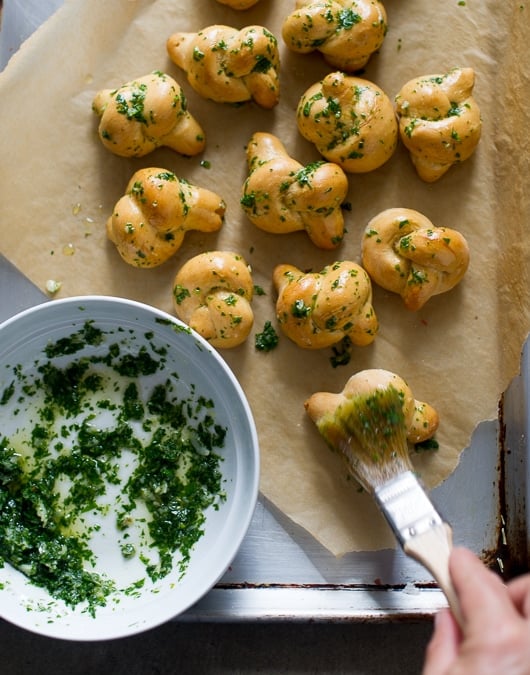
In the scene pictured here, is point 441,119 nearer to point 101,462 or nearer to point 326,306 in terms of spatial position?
point 326,306

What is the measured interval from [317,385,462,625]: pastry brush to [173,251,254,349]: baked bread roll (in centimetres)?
29

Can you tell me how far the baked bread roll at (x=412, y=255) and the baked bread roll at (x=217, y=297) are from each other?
1.00 feet

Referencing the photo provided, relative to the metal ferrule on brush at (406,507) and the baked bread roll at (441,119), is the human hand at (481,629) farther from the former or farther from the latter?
the baked bread roll at (441,119)

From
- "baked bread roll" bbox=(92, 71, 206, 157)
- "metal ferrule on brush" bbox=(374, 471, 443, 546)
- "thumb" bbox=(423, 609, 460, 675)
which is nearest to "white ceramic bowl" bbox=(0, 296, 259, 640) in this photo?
"metal ferrule on brush" bbox=(374, 471, 443, 546)

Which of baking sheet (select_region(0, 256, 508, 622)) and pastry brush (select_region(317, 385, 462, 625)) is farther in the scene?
baking sheet (select_region(0, 256, 508, 622))

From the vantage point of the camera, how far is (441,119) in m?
1.75

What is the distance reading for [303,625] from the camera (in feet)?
6.09

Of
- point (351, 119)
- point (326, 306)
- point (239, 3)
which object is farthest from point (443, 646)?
point (239, 3)

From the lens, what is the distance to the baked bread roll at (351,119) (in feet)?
5.69

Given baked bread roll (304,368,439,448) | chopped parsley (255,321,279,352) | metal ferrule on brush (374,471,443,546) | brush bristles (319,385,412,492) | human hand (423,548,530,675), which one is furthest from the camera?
chopped parsley (255,321,279,352)

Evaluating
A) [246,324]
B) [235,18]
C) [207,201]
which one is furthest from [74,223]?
[235,18]

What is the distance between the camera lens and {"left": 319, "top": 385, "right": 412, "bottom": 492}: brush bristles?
155cm

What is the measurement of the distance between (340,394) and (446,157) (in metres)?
0.60

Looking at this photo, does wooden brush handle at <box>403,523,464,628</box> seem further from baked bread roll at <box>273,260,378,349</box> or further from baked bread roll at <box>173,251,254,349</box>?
baked bread roll at <box>173,251,254,349</box>
